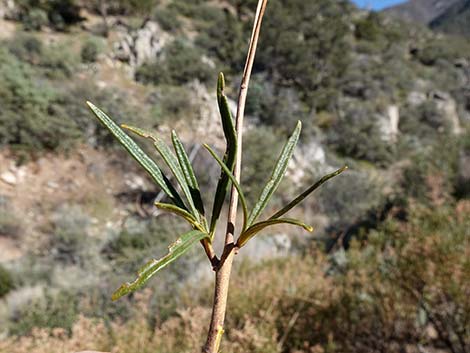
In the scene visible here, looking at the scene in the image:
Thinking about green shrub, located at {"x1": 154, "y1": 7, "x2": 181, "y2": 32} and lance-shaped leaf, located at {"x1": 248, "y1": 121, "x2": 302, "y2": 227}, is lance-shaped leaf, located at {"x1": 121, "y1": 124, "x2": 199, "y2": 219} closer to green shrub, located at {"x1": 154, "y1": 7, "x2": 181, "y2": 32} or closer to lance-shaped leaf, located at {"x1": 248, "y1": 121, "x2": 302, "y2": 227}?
lance-shaped leaf, located at {"x1": 248, "y1": 121, "x2": 302, "y2": 227}

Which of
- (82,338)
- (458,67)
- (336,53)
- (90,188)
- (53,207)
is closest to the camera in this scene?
(82,338)

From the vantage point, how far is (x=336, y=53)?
36.0 ft

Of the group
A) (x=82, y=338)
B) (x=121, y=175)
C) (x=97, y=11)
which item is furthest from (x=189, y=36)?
(x=82, y=338)

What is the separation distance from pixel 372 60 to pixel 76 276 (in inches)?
454

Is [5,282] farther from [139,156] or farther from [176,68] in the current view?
[176,68]

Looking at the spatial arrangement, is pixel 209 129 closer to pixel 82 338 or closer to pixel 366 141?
pixel 366 141

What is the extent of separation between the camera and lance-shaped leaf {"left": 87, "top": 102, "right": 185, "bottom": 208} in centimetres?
31

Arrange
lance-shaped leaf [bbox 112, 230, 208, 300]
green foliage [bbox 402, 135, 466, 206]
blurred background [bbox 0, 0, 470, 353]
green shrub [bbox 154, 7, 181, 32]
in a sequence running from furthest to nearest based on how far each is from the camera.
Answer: green shrub [bbox 154, 7, 181, 32]
green foliage [bbox 402, 135, 466, 206]
blurred background [bbox 0, 0, 470, 353]
lance-shaped leaf [bbox 112, 230, 208, 300]

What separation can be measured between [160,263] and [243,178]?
5.93 m

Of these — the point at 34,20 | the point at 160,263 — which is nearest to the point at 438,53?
the point at 34,20

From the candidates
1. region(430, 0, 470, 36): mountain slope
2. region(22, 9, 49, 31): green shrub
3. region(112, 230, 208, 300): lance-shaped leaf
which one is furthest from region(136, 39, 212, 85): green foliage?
region(430, 0, 470, 36): mountain slope

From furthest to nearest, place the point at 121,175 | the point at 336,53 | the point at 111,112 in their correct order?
the point at 336,53, the point at 111,112, the point at 121,175

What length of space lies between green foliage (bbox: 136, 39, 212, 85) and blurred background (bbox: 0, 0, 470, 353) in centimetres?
5

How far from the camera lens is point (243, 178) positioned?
6.17 metres
